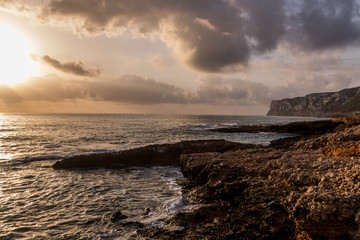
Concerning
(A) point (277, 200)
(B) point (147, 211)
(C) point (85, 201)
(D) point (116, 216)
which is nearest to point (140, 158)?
(C) point (85, 201)

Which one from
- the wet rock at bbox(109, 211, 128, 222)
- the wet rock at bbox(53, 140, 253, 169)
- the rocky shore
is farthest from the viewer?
the wet rock at bbox(53, 140, 253, 169)

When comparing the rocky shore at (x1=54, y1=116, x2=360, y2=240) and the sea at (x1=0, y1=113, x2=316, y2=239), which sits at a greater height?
the rocky shore at (x1=54, y1=116, x2=360, y2=240)

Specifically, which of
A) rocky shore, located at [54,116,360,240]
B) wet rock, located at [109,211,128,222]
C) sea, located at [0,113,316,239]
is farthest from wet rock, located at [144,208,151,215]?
rocky shore, located at [54,116,360,240]

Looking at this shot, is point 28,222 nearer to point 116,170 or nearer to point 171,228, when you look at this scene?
point 171,228

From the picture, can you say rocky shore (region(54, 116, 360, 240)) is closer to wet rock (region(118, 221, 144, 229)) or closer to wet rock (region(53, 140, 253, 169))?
wet rock (region(118, 221, 144, 229))

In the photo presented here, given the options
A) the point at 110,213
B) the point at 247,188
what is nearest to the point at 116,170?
the point at 110,213

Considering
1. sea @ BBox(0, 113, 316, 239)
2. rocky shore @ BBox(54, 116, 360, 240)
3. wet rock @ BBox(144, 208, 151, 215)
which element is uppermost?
rocky shore @ BBox(54, 116, 360, 240)

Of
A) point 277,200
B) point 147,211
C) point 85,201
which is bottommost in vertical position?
point 85,201

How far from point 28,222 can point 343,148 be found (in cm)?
1766

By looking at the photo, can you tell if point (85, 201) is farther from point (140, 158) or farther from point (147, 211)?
point (140, 158)

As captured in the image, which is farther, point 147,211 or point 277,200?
point 147,211

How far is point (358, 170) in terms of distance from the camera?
24.8 ft

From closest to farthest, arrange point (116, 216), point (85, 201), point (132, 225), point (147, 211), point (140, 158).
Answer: point (132, 225), point (116, 216), point (147, 211), point (85, 201), point (140, 158)

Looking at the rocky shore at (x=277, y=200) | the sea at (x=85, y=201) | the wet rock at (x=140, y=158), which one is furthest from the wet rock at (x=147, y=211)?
the wet rock at (x=140, y=158)
